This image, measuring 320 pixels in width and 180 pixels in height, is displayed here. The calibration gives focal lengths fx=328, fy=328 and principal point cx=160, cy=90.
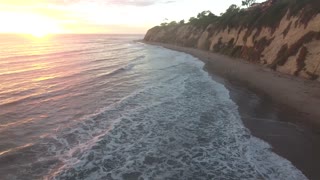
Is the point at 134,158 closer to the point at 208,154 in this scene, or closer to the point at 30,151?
the point at 208,154

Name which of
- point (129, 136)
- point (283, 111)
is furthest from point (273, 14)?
point (129, 136)

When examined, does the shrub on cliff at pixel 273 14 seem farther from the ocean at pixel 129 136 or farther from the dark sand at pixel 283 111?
the ocean at pixel 129 136

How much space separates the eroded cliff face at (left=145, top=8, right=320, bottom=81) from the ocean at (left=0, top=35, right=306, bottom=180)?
7.76 meters

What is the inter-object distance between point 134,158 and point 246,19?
37.8 meters

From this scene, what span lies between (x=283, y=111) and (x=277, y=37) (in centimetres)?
1837

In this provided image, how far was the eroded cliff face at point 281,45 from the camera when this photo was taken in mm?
26031

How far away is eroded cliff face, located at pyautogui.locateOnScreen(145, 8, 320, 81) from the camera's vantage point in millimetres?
26031

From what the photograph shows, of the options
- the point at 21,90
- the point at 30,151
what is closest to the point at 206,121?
the point at 30,151

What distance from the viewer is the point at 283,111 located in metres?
17.1

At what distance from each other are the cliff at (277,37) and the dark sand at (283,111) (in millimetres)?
1847

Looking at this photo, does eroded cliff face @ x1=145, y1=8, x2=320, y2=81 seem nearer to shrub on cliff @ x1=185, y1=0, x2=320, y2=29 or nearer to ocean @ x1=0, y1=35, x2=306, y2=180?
shrub on cliff @ x1=185, y1=0, x2=320, y2=29

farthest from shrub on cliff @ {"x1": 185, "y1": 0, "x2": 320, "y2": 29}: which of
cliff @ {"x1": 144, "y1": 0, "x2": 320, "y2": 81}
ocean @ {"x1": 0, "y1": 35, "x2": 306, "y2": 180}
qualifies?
ocean @ {"x1": 0, "y1": 35, "x2": 306, "y2": 180}

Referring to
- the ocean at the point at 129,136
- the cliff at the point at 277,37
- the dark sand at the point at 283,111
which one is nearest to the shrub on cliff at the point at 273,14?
the cliff at the point at 277,37

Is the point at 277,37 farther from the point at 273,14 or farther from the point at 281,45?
the point at 273,14
